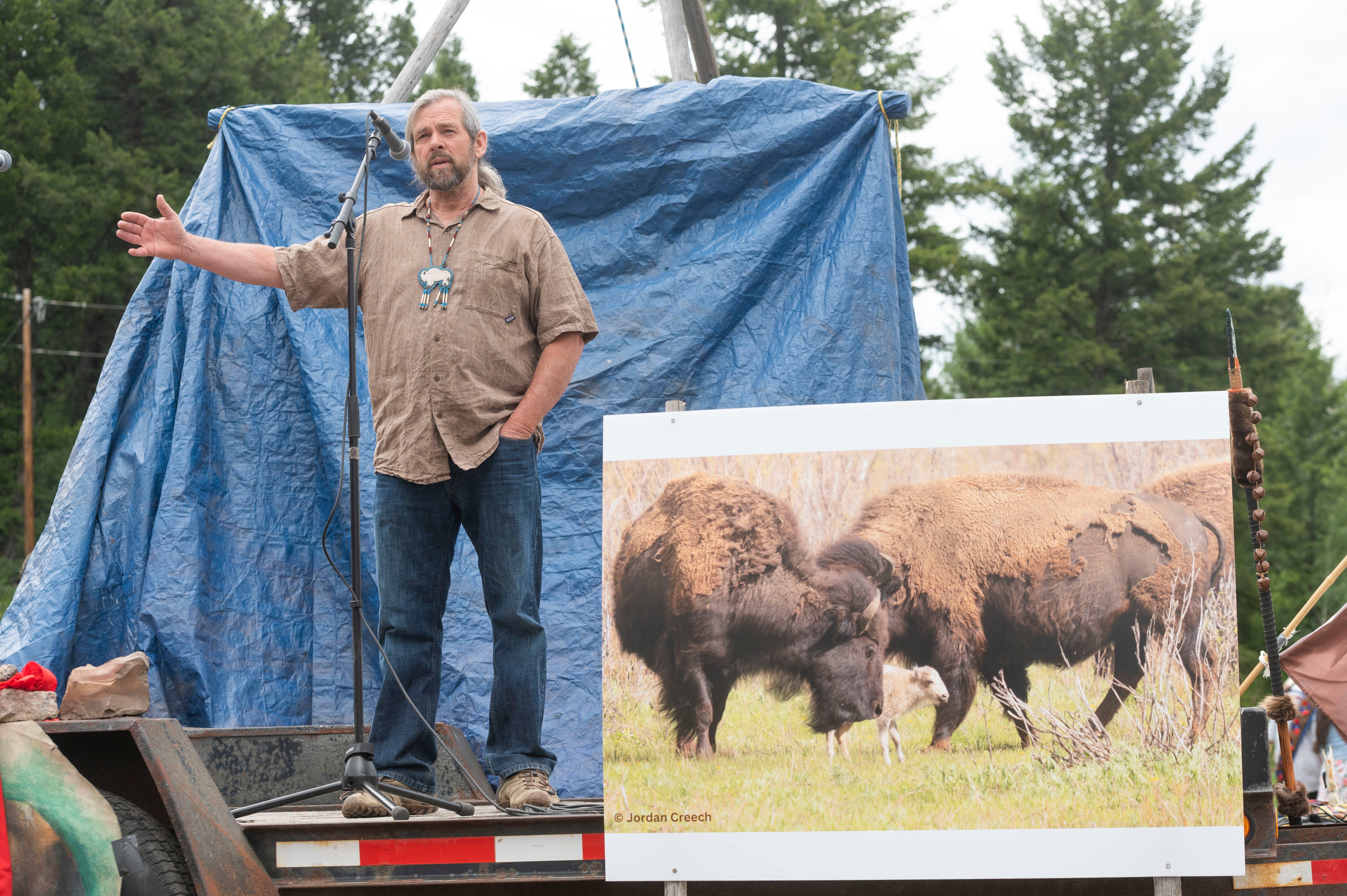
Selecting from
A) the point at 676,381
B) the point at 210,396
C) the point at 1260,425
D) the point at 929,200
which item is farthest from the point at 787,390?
the point at 1260,425

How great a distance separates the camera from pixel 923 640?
2.18 metres

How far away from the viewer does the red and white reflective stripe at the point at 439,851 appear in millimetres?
2350

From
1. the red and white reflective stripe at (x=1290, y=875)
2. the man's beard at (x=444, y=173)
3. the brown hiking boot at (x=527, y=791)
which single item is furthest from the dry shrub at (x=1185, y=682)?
the man's beard at (x=444, y=173)

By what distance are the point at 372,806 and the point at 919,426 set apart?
1.35m

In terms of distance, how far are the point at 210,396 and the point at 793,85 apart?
2.23 meters

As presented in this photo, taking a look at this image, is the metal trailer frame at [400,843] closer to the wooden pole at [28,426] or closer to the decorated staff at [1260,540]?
the decorated staff at [1260,540]

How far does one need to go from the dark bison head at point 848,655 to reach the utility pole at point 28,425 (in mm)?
18489

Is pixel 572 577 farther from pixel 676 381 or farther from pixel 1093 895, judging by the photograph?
pixel 1093 895

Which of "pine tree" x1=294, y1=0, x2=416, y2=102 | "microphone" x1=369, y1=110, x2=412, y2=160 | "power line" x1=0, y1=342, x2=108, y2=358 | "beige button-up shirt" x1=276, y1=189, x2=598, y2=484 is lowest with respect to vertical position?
"beige button-up shirt" x1=276, y1=189, x2=598, y2=484

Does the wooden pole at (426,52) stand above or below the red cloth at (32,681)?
above

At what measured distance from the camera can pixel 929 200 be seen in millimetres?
21016

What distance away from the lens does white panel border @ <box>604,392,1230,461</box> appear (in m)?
2.13

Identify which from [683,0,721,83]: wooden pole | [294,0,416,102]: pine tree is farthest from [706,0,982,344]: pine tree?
[683,0,721,83]: wooden pole

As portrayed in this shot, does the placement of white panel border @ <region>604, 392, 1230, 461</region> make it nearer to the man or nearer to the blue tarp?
the man
